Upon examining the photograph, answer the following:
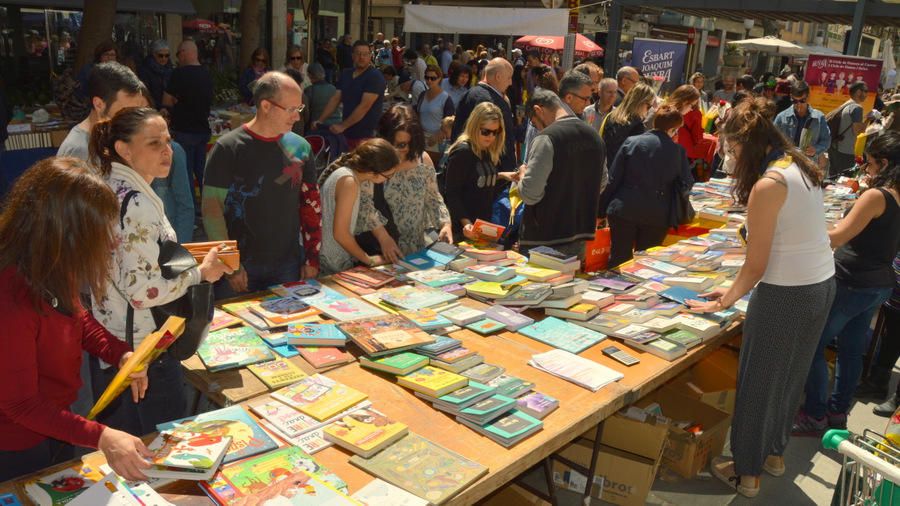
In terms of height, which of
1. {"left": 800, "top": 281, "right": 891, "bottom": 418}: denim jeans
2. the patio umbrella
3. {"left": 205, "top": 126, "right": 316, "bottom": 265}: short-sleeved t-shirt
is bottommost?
{"left": 800, "top": 281, "right": 891, "bottom": 418}: denim jeans

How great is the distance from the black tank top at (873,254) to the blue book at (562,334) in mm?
1673

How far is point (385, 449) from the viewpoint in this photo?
1984 millimetres

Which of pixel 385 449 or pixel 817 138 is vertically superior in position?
pixel 817 138

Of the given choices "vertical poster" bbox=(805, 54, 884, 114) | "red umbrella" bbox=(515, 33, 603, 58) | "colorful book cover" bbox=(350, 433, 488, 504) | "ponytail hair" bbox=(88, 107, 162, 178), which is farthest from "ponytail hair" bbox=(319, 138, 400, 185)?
"red umbrella" bbox=(515, 33, 603, 58)

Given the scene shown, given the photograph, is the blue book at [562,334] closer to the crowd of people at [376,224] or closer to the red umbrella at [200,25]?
the crowd of people at [376,224]

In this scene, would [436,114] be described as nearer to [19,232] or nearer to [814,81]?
[814,81]

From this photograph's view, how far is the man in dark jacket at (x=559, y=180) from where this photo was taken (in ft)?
12.5

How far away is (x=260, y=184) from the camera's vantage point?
3115 mm

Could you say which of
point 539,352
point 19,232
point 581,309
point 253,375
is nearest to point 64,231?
point 19,232

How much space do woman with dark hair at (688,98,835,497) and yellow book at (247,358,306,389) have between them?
1.86 m

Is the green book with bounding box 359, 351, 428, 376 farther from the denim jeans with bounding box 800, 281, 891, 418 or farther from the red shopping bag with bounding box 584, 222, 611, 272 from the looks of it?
the denim jeans with bounding box 800, 281, 891, 418

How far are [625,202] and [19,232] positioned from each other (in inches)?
142

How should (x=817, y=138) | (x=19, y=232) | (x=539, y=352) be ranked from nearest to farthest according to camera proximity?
(x=19, y=232) < (x=539, y=352) < (x=817, y=138)

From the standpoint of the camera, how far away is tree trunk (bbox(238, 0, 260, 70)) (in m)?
11.8
